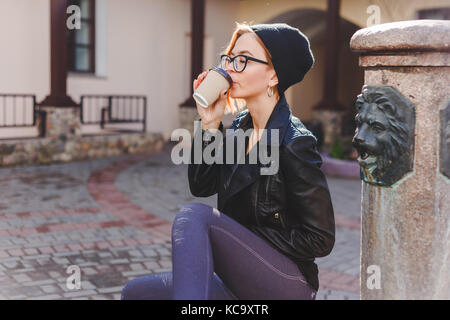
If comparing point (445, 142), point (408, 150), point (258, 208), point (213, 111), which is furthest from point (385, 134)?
point (213, 111)

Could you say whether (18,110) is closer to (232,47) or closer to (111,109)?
(111,109)

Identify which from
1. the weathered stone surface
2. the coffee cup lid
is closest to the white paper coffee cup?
the coffee cup lid

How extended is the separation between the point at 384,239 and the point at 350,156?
26.5 ft

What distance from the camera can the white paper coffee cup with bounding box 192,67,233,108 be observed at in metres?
2.03

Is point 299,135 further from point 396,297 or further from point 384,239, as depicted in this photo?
point 396,297

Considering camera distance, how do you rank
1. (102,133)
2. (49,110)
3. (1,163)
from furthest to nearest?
(102,133) < (49,110) < (1,163)

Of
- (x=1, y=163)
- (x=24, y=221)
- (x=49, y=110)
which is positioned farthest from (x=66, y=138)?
(x=24, y=221)

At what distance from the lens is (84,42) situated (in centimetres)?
1123

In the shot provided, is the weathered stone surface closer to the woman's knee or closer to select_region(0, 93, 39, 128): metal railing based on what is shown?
the woman's knee

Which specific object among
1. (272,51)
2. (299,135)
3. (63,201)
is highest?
(272,51)

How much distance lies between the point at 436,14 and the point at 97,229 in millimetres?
7745

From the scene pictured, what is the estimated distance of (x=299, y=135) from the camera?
2.06 metres

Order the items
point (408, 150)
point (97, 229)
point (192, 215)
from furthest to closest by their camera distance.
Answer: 1. point (97, 229)
2. point (408, 150)
3. point (192, 215)

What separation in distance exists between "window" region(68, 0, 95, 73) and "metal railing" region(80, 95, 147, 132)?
0.70 metres
